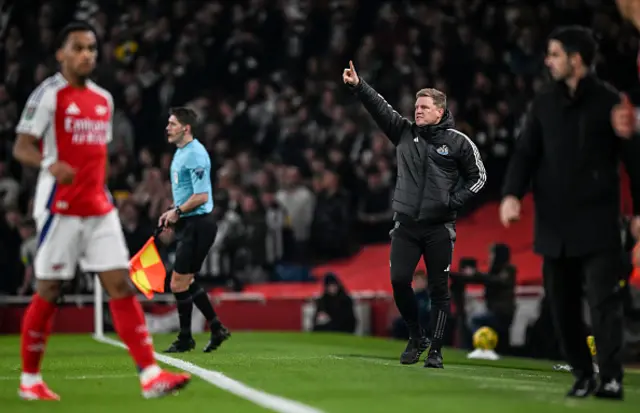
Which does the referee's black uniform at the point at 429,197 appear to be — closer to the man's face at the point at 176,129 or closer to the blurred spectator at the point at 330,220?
the man's face at the point at 176,129

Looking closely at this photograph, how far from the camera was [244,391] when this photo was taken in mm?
7363

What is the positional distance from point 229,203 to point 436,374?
11.9 metres

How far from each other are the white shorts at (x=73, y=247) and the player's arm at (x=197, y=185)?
430 centimetres

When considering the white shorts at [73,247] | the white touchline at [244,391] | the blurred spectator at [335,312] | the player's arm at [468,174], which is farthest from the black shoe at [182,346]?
the blurred spectator at [335,312]

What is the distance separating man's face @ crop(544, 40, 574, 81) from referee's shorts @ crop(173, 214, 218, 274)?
5500 mm

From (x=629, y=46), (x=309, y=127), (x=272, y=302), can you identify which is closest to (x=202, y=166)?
(x=272, y=302)

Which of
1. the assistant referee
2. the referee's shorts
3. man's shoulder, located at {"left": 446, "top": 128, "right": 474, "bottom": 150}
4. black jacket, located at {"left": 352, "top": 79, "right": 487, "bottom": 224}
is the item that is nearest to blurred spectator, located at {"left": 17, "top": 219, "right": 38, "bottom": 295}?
the assistant referee

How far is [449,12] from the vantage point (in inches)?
984

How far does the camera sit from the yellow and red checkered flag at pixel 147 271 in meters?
12.3

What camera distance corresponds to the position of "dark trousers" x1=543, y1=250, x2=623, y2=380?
278 inches

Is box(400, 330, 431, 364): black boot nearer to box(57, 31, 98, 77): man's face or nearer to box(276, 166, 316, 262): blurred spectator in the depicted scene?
box(57, 31, 98, 77): man's face

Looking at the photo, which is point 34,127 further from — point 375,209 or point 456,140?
point 375,209

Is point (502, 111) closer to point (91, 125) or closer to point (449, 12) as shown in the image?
point (449, 12)

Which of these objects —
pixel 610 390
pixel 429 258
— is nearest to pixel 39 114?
pixel 610 390
